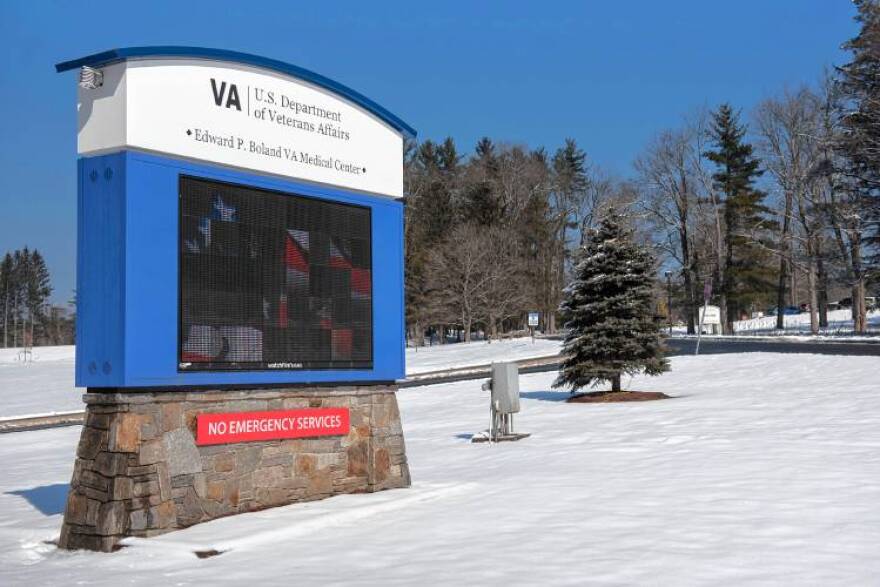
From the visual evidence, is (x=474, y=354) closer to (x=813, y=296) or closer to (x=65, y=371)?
(x=813, y=296)

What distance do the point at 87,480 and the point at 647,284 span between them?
16.5 meters

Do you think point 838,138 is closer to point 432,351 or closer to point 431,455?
point 432,351

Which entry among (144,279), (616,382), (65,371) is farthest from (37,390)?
(144,279)

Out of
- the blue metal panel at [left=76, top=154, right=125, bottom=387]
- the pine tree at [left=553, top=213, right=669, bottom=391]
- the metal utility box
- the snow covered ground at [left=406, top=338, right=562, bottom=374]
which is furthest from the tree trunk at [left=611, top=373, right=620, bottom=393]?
the snow covered ground at [left=406, top=338, right=562, bottom=374]

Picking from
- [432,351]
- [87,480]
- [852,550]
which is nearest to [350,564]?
[87,480]

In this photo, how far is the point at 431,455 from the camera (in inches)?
604

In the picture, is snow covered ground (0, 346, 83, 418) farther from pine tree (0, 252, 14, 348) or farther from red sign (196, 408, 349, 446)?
pine tree (0, 252, 14, 348)

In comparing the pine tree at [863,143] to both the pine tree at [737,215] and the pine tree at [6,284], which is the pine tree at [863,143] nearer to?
the pine tree at [737,215]

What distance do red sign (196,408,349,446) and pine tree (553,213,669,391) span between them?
12366 millimetres

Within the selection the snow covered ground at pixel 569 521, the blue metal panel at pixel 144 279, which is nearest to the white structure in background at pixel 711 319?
the snow covered ground at pixel 569 521

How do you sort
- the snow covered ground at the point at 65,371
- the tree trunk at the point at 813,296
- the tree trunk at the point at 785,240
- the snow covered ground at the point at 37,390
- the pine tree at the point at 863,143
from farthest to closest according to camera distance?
1. the tree trunk at the point at 785,240
2. the tree trunk at the point at 813,296
3. the pine tree at the point at 863,143
4. the snow covered ground at the point at 65,371
5. the snow covered ground at the point at 37,390

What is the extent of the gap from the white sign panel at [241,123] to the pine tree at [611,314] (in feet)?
36.6

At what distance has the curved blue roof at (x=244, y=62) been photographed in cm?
888

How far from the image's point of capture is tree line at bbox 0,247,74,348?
132 meters
